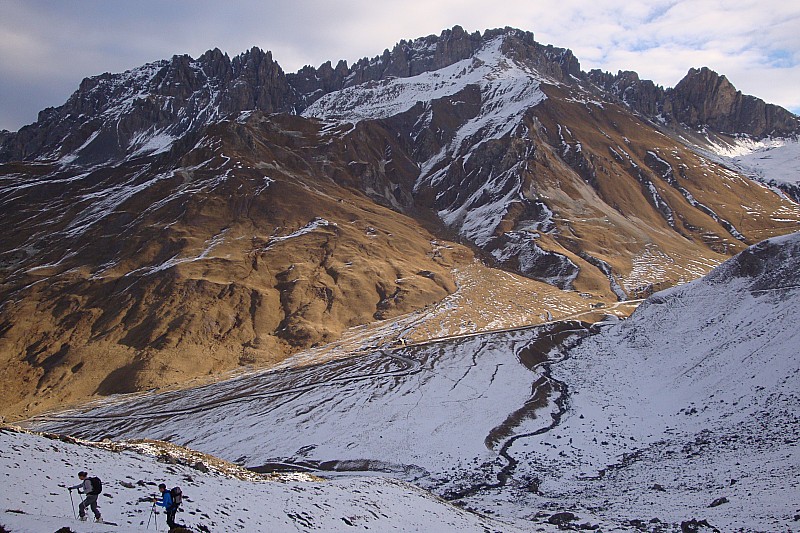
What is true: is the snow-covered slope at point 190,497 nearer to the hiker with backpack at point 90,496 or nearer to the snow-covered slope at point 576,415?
the hiker with backpack at point 90,496

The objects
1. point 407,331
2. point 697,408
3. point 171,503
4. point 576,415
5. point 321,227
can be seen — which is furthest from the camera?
point 321,227

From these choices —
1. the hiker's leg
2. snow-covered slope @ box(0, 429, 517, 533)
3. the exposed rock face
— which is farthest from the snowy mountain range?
the hiker's leg

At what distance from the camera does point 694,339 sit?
52688mm

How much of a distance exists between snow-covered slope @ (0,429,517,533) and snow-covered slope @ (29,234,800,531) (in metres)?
7.35

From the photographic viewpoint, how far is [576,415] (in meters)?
46.4

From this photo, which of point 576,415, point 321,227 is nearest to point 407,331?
point 576,415

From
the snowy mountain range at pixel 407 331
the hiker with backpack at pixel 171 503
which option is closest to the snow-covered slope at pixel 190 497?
the snowy mountain range at pixel 407 331

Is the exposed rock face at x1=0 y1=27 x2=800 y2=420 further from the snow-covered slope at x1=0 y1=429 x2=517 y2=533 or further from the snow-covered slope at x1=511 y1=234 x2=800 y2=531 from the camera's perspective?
the snow-covered slope at x1=0 y1=429 x2=517 y2=533

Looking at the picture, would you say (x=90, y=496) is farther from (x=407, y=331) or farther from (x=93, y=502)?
(x=407, y=331)

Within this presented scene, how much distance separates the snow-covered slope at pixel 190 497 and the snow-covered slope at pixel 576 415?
735cm

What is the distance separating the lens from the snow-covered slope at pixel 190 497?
56.5ft

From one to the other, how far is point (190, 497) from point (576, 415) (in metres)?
34.4

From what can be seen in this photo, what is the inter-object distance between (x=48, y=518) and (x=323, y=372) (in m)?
49.0

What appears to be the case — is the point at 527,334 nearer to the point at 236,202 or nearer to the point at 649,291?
the point at 649,291
